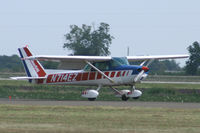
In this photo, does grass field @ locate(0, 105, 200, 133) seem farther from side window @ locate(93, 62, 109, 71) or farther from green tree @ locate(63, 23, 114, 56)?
green tree @ locate(63, 23, 114, 56)

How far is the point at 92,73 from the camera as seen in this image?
2767 centimetres

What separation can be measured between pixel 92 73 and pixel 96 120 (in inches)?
451

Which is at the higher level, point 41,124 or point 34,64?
point 34,64

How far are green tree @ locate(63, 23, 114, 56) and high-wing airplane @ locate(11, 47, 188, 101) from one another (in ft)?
92.9

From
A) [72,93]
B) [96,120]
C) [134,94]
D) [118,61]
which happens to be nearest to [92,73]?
[118,61]

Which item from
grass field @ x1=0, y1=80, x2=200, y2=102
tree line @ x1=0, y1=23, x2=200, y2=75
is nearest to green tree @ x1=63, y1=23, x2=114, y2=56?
tree line @ x1=0, y1=23, x2=200, y2=75

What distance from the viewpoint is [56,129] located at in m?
14.2

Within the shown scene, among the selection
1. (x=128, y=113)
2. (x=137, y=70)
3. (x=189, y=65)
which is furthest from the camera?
(x=189, y=65)

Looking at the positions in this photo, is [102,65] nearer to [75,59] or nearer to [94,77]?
[94,77]

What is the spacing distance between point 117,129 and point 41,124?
220 cm

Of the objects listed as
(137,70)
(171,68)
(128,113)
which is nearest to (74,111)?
(128,113)

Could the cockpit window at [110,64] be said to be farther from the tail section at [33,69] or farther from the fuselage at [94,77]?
the tail section at [33,69]

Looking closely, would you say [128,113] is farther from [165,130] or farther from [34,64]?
[34,64]

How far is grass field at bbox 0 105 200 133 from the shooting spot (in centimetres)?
1430
